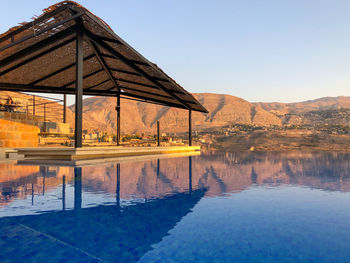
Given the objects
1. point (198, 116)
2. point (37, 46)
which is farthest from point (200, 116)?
point (37, 46)

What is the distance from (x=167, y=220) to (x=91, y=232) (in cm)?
136

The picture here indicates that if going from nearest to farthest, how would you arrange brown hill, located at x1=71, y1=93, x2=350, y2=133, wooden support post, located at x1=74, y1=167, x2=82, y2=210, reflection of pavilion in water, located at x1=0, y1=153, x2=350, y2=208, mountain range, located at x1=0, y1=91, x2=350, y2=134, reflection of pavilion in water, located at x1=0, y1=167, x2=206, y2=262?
reflection of pavilion in water, located at x1=0, y1=167, x2=206, y2=262, wooden support post, located at x1=74, y1=167, x2=82, y2=210, reflection of pavilion in water, located at x1=0, y1=153, x2=350, y2=208, mountain range, located at x1=0, y1=91, x2=350, y2=134, brown hill, located at x1=71, y1=93, x2=350, y2=133

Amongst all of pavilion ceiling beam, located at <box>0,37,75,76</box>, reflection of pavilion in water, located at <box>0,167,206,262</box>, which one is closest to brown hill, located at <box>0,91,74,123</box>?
pavilion ceiling beam, located at <box>0,37,75,76</box>

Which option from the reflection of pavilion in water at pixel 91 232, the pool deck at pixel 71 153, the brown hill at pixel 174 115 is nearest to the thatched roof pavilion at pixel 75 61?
the pool deck at pixel 71 153

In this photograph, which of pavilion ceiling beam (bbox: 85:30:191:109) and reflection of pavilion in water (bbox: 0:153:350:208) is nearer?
reflection of pavilion in water (bbox: 0:153:350:208)

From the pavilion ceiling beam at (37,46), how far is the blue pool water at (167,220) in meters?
5.59

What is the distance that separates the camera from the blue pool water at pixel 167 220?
3.45m

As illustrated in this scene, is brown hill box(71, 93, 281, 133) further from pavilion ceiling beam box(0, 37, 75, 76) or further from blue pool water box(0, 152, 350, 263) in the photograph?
blue pool water box(0, 152, 350, 263)

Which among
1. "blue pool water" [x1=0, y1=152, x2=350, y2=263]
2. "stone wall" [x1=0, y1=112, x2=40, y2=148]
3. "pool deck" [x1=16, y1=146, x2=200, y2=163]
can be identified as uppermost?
"stone wall" [x1=0, y1=112, x2=40, y2=148]

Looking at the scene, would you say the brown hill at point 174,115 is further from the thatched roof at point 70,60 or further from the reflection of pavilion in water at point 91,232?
the reflection of pavilion in water at point 91,232

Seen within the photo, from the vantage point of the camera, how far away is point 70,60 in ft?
45.5

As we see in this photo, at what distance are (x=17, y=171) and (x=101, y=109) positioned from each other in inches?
4668

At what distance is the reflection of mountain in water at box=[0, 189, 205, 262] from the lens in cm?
336

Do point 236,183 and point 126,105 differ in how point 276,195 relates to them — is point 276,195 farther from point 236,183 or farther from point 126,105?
point 126,105
